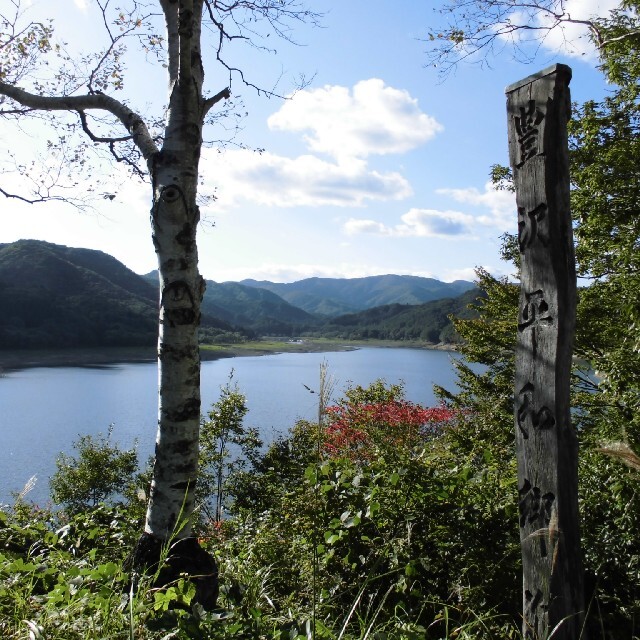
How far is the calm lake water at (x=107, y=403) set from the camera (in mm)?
19594

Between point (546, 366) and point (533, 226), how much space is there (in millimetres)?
533

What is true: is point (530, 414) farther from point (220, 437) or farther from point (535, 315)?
point (220, 437)

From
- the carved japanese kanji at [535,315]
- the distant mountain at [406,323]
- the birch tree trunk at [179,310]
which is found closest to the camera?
the carved japanese kanji at [535,315]

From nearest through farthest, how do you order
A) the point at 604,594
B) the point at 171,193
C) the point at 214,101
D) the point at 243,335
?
1. the point at 604,594
2. the point at 171,193
3. the point at 214,101
4. the point at 243,335

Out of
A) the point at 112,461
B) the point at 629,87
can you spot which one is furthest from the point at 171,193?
the point at 112,461

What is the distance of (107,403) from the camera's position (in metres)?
30.4

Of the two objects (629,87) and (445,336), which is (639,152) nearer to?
(629,87)

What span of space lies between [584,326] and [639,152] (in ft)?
7.05

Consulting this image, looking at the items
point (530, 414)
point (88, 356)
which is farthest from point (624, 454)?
point (88, 356)

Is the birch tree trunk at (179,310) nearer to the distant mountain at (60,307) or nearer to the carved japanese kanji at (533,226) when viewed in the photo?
the carved japanese kanji at (533,226)

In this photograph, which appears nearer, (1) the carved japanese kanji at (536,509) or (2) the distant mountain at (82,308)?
(1) the carved japanese kanji at (536,509)

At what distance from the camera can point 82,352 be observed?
181ft

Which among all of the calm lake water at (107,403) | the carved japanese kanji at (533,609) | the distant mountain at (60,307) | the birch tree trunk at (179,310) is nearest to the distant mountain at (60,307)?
the distant mountain at (60,307)

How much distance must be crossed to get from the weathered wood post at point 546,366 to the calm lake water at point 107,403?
7979 mm
